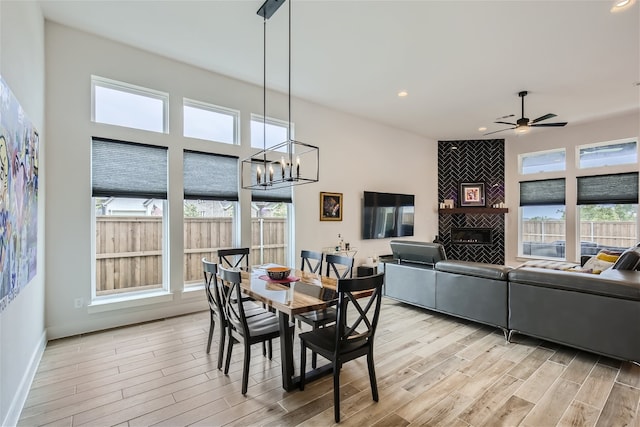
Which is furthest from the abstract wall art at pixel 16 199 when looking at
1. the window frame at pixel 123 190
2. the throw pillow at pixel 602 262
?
the throw pillow at pixel 602 262

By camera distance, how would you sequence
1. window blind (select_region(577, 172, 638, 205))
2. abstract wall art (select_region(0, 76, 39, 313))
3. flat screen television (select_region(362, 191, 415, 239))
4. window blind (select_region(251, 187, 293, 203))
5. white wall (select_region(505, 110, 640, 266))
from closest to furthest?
abstract wall art (select_region(0, 76, 39, 313)), window blind (select_region(251, 187, 293, 203)), window blind (select_region(577, 172, 638, 205)), white wall (select_region(505, 110, 640, 266)), flat screen television (select_region(362, 191, 415, 239))

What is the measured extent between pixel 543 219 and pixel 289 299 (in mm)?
7632

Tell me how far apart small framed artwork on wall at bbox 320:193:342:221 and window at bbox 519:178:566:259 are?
5088mm

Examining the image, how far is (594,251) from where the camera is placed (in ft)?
21.6

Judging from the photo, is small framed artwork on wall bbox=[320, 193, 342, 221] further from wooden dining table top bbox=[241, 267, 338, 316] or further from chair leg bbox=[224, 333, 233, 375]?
chair leg bbox=[224, 333, 233, 375]

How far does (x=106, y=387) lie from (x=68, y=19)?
12.4 feet

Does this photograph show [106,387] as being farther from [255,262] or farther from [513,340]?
[513,340]

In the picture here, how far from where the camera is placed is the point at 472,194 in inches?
318

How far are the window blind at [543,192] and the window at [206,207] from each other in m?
7.15

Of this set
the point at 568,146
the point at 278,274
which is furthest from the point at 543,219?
the point at 278,274

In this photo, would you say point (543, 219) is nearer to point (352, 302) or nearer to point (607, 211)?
point (607, 211)

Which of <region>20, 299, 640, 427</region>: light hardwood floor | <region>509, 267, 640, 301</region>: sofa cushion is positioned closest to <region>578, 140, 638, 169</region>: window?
<region>509, 267, 640, 301</region>: sofa cushion

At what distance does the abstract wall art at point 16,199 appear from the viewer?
5.68ft

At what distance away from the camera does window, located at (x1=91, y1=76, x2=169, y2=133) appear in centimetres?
368
